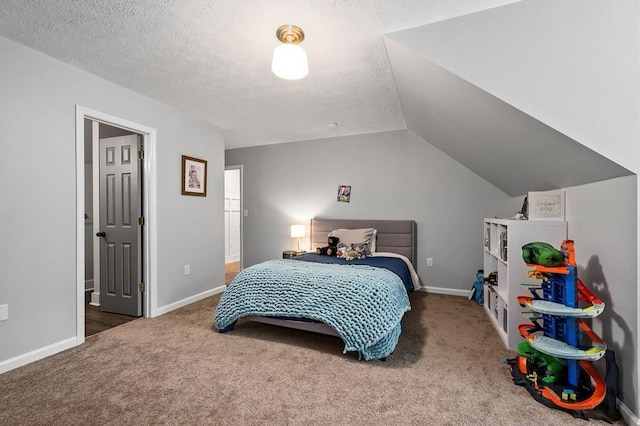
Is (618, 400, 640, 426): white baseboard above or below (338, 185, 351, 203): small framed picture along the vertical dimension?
below

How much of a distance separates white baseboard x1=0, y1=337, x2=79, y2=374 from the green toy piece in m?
3.43

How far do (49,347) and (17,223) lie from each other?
984 millimetres

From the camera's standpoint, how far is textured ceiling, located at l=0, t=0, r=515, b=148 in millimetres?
1751

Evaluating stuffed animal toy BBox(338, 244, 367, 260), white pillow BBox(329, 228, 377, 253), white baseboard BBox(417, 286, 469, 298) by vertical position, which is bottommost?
white baseboard BBox(417, 286, 469, 298)

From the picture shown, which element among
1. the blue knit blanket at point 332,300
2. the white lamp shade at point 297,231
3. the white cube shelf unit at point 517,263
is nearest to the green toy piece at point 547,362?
the white cube shelf unit at point 517,263

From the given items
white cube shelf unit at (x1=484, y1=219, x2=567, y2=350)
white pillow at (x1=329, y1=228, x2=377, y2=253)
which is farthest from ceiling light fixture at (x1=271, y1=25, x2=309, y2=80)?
white pillow at (x1=329, y1=228, x2=377, y2=253)

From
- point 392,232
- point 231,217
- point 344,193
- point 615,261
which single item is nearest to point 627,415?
point 615,261

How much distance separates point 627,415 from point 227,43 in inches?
128

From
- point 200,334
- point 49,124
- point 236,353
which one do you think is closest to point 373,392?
point 236,353

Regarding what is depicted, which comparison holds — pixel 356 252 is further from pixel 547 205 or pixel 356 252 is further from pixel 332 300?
pixel 547 205

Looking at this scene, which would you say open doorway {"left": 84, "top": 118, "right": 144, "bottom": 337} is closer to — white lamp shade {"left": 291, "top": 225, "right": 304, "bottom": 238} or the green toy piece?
white lamp shade {"left": 291, "top": 225, "right": 304, "bottom": 238}

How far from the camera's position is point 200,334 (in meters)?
2.75

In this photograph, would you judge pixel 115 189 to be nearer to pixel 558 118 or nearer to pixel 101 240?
pixel 101 240

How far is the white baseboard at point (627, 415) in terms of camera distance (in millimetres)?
1515
